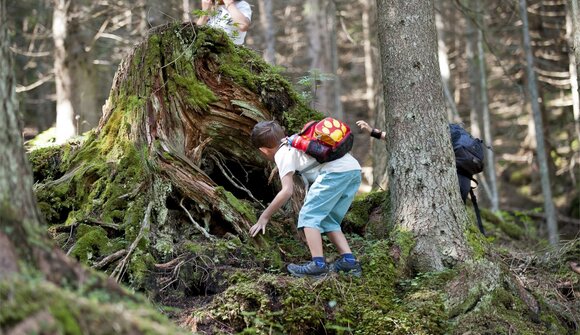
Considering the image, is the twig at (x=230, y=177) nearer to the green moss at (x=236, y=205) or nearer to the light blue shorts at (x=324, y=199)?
the green moss at (x=236, y=205)

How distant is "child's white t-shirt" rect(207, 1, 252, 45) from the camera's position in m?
7.31

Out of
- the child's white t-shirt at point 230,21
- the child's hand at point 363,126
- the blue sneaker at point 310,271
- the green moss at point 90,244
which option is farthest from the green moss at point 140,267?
the child's white t-shirt at point 230,21

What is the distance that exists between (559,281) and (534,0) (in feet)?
48.7

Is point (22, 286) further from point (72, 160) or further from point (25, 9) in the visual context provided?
point (25, 9)

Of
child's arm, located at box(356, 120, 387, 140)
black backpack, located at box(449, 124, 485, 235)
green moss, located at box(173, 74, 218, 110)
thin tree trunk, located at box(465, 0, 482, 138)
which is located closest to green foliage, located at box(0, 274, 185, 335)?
child's arm, located at box(356, 120, 387, 140)

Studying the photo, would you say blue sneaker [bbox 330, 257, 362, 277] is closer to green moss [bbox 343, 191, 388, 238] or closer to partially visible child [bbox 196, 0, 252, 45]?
green moss [bbox 343, 191, 388, 238]

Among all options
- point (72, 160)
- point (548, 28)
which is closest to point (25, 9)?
point (72, 160)

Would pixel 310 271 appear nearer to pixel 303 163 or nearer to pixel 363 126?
pixel 303 163

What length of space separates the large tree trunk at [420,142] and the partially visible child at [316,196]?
606 millimetres

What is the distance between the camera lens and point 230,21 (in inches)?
294

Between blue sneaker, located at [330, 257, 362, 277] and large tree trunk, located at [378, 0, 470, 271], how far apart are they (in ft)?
2.10

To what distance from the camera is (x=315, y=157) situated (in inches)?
224

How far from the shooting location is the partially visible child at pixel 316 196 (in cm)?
554

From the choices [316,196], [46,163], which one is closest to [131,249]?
[316,196]
